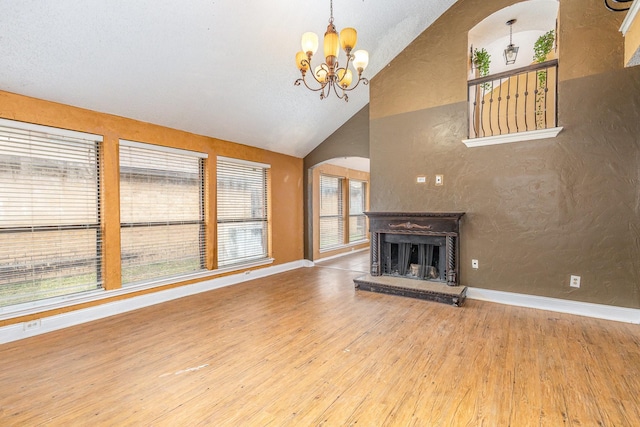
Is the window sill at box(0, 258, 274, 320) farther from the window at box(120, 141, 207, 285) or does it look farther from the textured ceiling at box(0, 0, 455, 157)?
the textured ceiling at box(0, 0, 455, 157)

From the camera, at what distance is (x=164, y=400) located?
6.64ft

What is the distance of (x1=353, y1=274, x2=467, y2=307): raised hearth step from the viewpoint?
3.90 m

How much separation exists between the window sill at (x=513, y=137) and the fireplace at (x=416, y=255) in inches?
39.2

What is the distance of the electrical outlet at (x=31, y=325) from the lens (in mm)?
3025

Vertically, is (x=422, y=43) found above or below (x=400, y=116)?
above

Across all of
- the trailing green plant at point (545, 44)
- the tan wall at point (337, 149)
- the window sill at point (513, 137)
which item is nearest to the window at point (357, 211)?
the tan wall at point (337, 149)

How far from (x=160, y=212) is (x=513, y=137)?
486cm

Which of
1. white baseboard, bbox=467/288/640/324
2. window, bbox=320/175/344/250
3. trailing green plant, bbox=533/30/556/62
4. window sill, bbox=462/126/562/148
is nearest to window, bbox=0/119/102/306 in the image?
window, bbox=320/175/344/250

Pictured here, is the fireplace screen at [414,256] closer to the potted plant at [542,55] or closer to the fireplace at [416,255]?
the fireplace at [416,255]

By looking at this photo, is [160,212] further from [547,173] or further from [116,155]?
[547,173]

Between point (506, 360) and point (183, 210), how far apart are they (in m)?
4.32

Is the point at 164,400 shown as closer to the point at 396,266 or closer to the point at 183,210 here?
the point at 183,210

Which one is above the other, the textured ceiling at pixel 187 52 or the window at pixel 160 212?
the textured ceiling at pixel 187 52

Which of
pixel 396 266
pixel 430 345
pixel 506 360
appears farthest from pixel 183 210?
pixel 506 360
